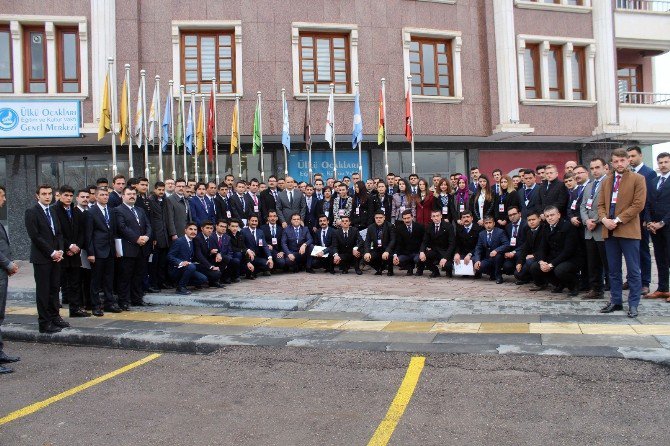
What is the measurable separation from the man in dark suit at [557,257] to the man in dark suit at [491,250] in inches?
45.8

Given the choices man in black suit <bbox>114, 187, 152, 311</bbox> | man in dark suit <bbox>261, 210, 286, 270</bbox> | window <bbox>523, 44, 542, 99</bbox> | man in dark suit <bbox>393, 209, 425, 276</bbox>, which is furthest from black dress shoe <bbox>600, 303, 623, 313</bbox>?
window <bbox>523, 44, 542, 99</bbox>

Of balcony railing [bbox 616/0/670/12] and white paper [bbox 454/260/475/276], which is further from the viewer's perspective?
balcony railing [bbox 616/0/670/12]

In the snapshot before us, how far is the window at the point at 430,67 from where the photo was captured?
2109cm

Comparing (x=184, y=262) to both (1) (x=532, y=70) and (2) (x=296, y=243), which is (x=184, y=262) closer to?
(2) (x=296, y=243)

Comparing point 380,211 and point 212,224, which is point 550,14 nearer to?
point 380,211

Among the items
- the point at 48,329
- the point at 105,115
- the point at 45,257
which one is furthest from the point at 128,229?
the point at 105,115

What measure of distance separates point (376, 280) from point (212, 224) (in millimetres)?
3627

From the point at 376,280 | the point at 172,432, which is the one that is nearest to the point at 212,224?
the point at 376,280

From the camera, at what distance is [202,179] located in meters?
20.2

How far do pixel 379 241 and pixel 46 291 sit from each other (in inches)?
287

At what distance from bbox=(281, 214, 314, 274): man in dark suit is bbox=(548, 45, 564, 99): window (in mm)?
13153

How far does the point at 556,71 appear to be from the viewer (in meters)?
23.1

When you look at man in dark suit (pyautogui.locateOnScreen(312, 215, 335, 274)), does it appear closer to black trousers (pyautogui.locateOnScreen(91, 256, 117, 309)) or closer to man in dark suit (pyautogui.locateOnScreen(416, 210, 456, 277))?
man in dark suit (pyautogui.locateOnScreen(416, 210, 456, 277))

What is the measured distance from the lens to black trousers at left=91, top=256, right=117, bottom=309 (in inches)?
399
